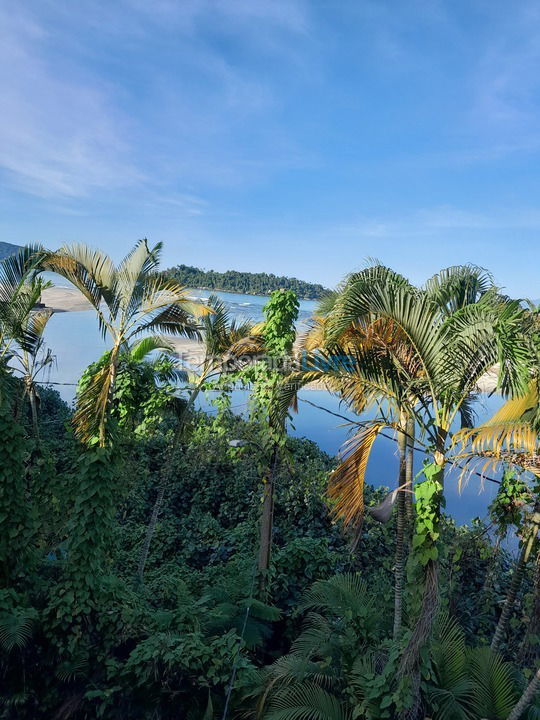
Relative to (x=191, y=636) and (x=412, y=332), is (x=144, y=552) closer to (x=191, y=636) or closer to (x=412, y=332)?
(x=191, y=636)

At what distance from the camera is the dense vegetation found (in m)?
4.14

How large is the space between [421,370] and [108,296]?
356 centimetres

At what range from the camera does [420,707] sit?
4.33 m

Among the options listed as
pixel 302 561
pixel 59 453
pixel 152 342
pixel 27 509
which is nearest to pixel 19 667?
pixel 27 509

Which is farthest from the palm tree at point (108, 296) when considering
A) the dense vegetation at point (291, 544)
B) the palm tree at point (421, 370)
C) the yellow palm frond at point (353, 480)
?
the yellow palm frond at point (353, 480)

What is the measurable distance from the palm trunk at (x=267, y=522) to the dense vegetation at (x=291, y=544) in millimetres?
32

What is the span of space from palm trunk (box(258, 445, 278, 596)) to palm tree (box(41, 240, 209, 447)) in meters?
2.39

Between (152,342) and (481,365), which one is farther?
(152,342)

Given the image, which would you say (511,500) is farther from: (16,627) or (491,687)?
(16,627)

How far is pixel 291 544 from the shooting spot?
25.3 feet


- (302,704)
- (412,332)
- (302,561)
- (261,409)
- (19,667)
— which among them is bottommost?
(19,667)

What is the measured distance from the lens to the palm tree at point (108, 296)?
5414 mm

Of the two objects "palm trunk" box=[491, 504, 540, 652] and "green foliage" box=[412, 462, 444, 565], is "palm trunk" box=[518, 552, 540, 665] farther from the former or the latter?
"green foliage" box=[412, 462, 444, 565]

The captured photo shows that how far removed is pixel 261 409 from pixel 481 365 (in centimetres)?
341
